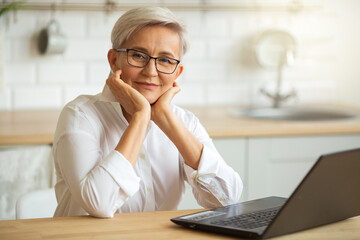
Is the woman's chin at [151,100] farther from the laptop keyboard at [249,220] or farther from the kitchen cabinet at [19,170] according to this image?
the kitchen cabinet at [19,170]

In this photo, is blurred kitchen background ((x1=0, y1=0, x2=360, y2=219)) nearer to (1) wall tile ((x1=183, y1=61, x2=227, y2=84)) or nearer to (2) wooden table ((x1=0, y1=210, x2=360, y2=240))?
(1) wall tile ((x1=183, y1=61, x2=227, y2=84))

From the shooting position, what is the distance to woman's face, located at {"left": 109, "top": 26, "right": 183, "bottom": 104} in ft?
5.99

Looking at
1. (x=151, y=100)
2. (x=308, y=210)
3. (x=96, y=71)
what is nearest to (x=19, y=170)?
(x=96, y=71)

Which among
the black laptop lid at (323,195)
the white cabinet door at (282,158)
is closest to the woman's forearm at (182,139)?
the black laptop lid at (323,195)

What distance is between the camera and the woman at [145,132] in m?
1.70

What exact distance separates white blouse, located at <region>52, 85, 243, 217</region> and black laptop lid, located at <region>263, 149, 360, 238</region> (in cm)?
45

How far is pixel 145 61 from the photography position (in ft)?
6.04

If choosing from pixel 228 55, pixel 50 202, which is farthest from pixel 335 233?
pixel 228 55

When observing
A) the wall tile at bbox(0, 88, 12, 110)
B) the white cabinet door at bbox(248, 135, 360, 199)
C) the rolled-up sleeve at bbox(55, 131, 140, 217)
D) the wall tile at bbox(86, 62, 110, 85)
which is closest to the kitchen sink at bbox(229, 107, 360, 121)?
the white cabinet door at bbox(248, 135, 360, 199)

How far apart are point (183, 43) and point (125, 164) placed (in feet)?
1.65

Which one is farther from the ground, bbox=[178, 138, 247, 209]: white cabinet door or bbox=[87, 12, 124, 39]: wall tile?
bbox=[87, 12, 124, 39]: wall tile

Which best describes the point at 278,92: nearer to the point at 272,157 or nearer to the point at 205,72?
the point at 205,72

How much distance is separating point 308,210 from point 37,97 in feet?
7.08

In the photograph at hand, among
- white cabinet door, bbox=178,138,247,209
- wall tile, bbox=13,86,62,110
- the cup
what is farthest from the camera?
wall tile, bbox=13,86,62,110
